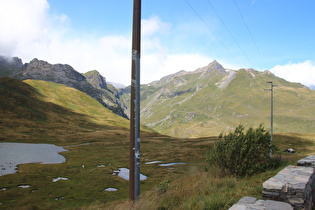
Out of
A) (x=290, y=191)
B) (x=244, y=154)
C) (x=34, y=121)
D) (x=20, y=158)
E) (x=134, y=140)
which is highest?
(x=134, y=140)

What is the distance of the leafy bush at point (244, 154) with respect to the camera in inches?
435

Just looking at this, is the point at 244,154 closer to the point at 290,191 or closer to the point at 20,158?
the point at 290,191

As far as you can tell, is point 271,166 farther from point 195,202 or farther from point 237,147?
point 195,202

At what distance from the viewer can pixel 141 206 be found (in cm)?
596

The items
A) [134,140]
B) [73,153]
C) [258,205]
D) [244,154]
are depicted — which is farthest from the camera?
[73,153]

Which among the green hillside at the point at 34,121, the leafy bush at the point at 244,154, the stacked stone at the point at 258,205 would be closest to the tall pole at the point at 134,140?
the stacked stone at the point at 258,205

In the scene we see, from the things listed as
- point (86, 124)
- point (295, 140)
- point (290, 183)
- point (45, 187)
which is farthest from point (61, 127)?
point (290, 183)

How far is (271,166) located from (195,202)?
8.47 metres

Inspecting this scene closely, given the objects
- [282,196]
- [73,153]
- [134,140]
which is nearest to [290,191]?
[282,196]

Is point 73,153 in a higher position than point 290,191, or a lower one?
lower

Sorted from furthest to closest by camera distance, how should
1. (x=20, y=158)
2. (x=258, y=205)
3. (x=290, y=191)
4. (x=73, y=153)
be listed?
(x=73, y=153) < (x=20, y=158) < (x=290, y=191) < (x=258, y=205)

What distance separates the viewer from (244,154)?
11.4m

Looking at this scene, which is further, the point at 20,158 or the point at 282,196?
the point at 20,158

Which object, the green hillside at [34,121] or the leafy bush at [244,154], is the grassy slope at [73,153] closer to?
the green hillside at [34,121]
